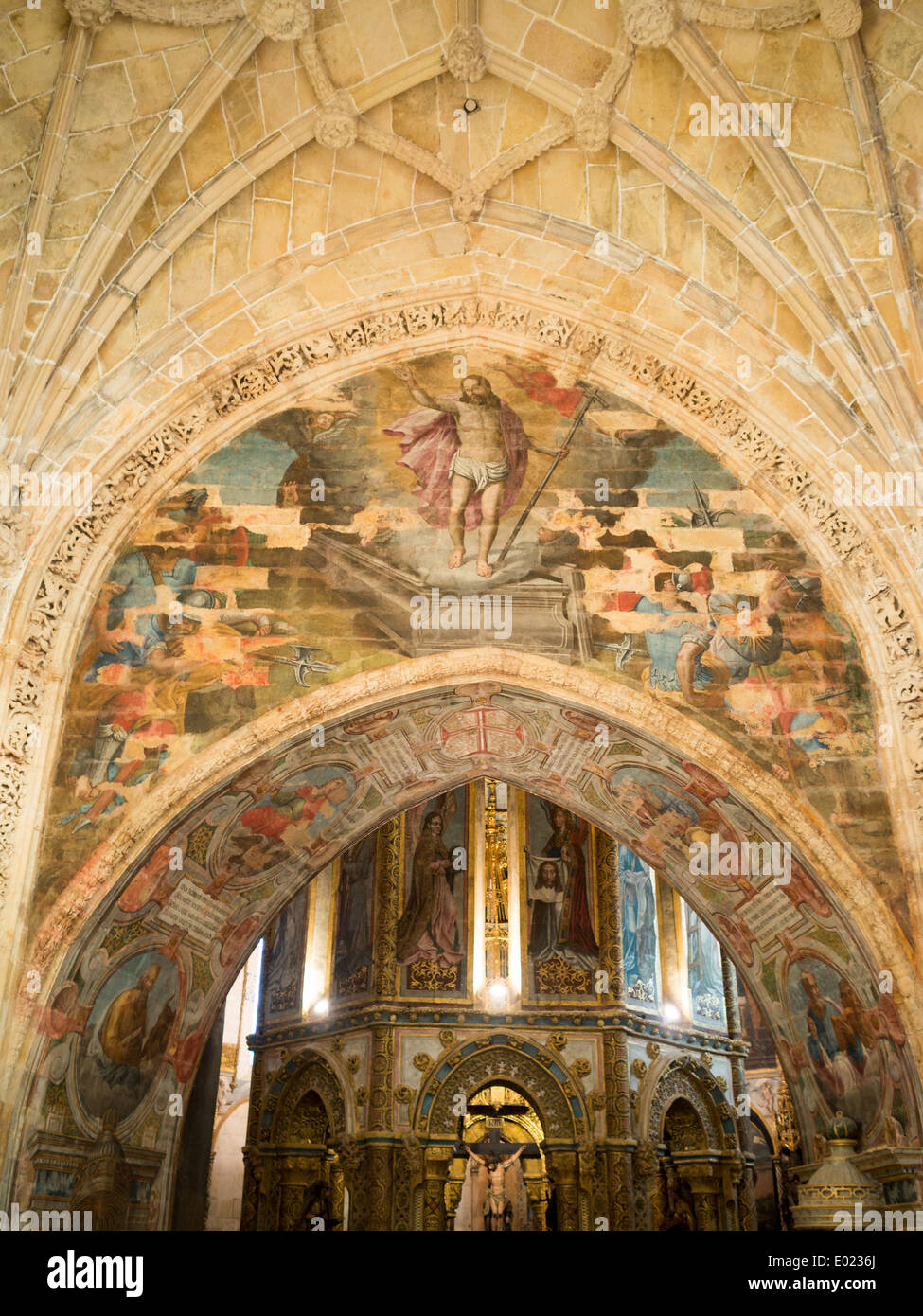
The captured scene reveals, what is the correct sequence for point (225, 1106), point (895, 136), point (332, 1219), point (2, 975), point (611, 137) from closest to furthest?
point (2, 975) < point (895, 136) < point (611, 137) < point (332, 1219) < point (225, 1106)

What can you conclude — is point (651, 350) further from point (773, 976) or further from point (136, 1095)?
point (136, 1095)

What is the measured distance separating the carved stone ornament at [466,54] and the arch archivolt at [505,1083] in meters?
12.4

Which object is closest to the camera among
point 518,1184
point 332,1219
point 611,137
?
point 611,137

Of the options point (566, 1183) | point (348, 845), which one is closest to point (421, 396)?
point (348, 845)

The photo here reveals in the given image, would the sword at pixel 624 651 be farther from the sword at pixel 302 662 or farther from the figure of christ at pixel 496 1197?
the figure of christ at pixel 496 1197

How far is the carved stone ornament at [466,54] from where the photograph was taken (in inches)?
390

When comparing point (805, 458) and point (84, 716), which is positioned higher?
point (805, 458)

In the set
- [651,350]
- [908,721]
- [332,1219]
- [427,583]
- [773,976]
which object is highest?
[651,350]

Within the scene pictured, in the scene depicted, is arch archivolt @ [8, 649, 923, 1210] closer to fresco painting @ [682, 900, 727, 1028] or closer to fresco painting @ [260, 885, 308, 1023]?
fresco painting @ [260, 885, 308, 1023]

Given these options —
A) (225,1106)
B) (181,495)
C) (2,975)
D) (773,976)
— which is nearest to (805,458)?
(773,976)

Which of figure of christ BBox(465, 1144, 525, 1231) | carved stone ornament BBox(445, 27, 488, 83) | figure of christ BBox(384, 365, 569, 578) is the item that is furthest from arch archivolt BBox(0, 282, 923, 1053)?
figure of christ BBox(465, 1144, 525, 1231)

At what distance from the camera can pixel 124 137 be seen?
384 inches

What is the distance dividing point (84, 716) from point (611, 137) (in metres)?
6.16

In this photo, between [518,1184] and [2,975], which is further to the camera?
[518,1184]
